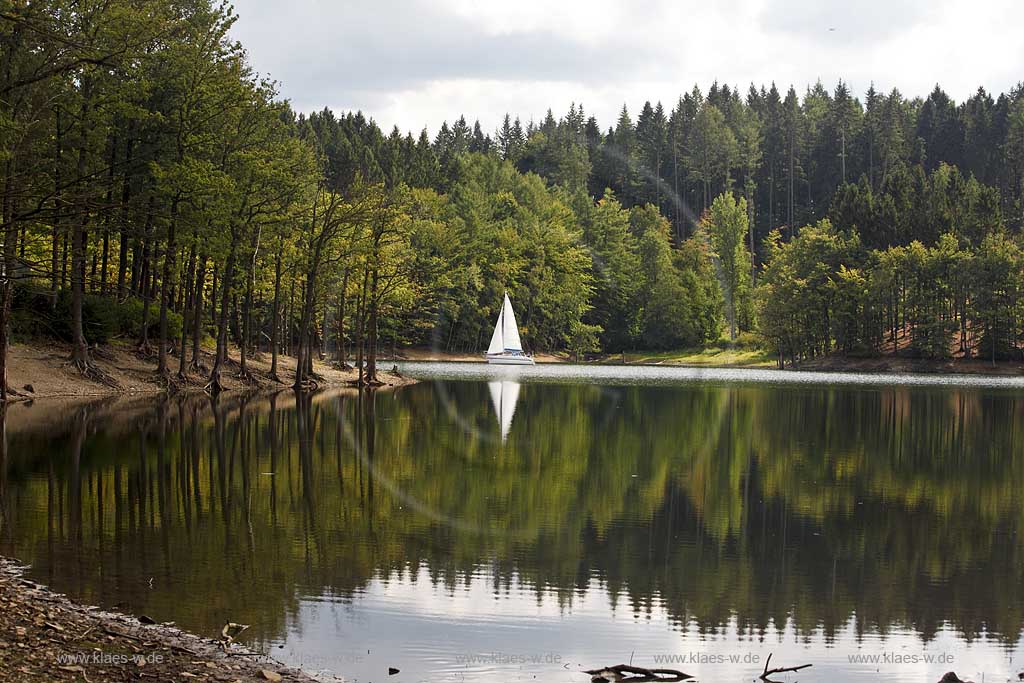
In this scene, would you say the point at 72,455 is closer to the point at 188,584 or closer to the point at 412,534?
the point at 412,534

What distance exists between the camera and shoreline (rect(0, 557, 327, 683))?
9.80 meters

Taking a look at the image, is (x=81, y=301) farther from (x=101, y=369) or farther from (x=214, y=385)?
(x=214, y=385)

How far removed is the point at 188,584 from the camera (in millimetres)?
14375

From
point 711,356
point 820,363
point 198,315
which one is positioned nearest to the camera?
point 198,315

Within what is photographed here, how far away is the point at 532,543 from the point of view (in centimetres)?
1841

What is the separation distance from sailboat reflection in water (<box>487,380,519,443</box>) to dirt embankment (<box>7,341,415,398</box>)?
12.4m

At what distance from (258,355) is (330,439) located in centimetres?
4067

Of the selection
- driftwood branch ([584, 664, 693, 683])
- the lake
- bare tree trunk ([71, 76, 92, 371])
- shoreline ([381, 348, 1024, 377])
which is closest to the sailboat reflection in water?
the lake

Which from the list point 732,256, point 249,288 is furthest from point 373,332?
point 732,256

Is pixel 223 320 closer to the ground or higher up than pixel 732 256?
closer to the ground

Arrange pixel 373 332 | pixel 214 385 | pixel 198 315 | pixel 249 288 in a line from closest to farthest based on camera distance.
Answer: pixel 214 385 < pixel 198 315 < pixel 249 288 < pixel 373 332

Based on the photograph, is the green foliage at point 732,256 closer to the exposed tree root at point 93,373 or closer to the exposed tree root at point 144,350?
the exposed tree root at point 144,350

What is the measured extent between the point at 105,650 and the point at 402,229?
208ft

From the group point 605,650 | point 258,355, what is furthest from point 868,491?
point 258,355
